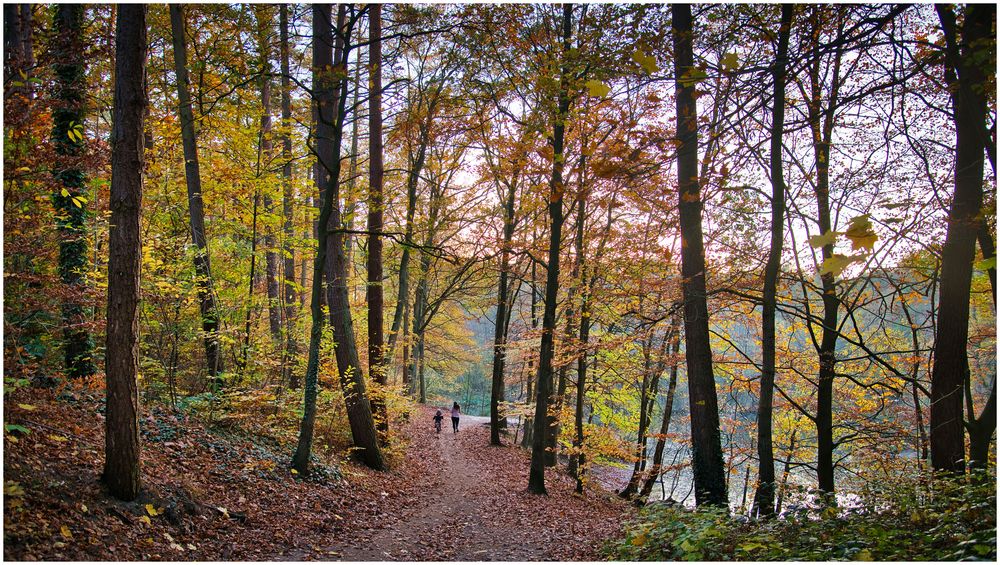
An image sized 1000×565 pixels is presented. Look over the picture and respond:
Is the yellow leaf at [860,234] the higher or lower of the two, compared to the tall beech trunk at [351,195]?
lower

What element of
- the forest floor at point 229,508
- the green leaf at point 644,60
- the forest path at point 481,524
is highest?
the green leaf at point 644,60

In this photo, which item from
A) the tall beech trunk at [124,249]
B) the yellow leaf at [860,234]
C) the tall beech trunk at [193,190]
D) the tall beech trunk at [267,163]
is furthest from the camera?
the tall beech trunk at [267,163]

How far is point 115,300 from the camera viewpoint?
4.84 m

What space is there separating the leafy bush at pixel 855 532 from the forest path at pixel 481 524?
4.08 feet

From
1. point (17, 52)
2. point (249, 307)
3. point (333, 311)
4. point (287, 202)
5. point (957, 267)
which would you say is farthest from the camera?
point (287, 202)

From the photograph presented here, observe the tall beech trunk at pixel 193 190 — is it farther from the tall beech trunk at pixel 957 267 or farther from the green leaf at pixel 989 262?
the tall beech trunk at pixel 957 267

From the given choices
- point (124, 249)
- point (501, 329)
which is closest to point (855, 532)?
point (124, 249)

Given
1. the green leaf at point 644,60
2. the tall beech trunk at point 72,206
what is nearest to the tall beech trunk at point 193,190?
the tall beech trunk at point 72,206

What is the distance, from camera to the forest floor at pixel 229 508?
4.36m

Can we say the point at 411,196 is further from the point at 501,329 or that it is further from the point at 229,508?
the point at 229,508

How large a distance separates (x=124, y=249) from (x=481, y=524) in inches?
250

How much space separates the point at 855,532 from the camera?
4574mm

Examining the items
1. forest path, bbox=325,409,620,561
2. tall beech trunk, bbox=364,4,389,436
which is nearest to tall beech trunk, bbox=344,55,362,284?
tall beech trunk, bbox=364,4,389,436

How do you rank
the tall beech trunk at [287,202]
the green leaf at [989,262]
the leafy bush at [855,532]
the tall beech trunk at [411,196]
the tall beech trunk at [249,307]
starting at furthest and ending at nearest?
the tall beech trunk at [411,196] → the tall beech trunk at [287,202] → the tall beech trunk at [249,307] → the leafy bush at [855,532] → the green leaf at [989,262]
